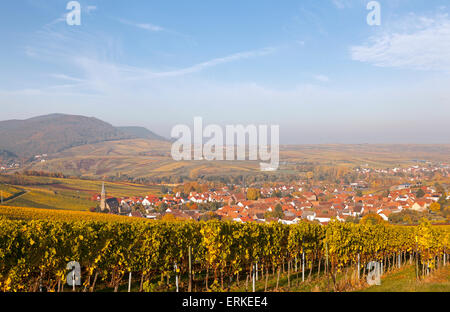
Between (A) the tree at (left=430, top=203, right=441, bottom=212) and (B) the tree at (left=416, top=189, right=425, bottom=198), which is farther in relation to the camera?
(B) the tree at (left=416, top=189, right=425, bottom=198)

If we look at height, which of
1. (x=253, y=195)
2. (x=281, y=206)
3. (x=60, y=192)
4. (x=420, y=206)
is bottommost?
(x=253, y=195)

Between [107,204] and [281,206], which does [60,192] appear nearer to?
[107,204]

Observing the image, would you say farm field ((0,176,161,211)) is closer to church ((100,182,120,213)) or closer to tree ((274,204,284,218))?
church ((100,182,120,213))

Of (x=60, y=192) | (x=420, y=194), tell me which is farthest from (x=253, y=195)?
(x=60, y=192)

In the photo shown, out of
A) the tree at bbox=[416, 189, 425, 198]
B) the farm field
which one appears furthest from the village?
the farm field

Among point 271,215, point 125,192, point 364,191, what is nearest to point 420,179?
point 364,191

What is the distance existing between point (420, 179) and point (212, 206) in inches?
4670

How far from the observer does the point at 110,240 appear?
44.7 feet

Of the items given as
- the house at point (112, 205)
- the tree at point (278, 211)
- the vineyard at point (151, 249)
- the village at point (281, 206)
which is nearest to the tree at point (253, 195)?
the village at point (281, 206)

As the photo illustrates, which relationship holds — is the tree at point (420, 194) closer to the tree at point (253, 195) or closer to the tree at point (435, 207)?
the tree at point (435, 207)

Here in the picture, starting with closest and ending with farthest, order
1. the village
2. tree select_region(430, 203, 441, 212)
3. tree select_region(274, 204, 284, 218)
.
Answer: the village, tree select_region(274, 204, 284, 218), tree select_region(430, 203, 441, 212)
